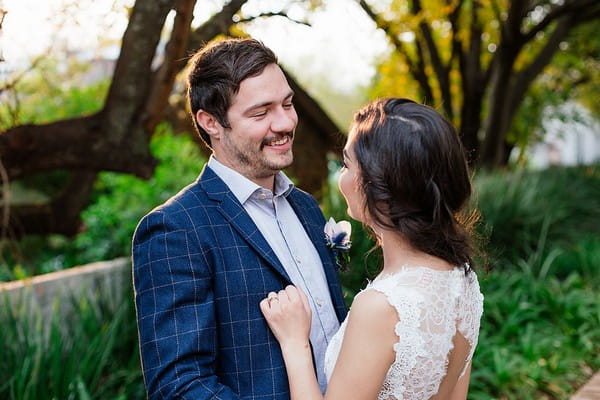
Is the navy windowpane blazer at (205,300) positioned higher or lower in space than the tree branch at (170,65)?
lower

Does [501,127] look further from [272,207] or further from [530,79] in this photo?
[272,207]

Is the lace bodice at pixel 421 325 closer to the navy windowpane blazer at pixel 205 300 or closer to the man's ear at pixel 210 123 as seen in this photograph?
the navy windowpane blazer at pixel 205 300

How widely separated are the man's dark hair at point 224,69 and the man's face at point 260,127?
2cm

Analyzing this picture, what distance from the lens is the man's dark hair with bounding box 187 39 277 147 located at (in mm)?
2385

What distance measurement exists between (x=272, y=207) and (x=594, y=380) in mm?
3508

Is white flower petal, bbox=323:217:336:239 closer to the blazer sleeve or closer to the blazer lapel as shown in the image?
the blazer lapel

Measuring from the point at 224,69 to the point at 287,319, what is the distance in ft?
2.89

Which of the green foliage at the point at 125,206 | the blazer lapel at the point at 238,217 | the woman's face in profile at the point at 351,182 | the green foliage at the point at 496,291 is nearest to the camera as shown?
the woman's face in profile at the point at 351,182

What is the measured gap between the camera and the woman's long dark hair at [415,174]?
82.5 inches

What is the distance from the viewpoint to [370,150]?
7.04 feet

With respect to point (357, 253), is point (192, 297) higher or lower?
higher

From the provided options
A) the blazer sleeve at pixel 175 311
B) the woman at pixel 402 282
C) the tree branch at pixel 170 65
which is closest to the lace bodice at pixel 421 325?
the woman at pixel 402 282

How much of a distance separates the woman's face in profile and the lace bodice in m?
0.24

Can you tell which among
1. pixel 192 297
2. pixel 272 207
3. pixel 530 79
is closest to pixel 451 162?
pixel 272 207
